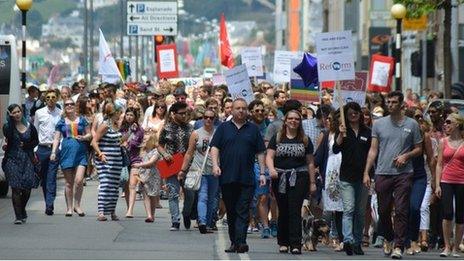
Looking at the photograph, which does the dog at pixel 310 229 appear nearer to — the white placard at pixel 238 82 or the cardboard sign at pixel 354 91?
the cardboard sign at pixel 354 91

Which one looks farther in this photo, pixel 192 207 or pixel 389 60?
pixel 389 60

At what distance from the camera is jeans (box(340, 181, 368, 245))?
20.1 meters

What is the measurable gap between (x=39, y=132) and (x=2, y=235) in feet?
17.2

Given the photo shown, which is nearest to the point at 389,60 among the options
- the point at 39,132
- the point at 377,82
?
the point at 377,82

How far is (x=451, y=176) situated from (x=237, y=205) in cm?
243

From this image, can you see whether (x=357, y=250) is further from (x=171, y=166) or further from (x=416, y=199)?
(x=171, y=166)

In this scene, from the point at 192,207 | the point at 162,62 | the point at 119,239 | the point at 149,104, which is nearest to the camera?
the point at 119,239

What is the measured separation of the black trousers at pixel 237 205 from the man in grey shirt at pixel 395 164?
1326 millimetres

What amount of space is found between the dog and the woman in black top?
1.06 ft

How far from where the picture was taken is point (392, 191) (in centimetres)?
1977

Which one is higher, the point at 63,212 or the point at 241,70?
the point at 241,70

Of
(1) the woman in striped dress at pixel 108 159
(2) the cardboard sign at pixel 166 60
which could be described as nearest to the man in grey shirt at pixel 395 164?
(1) the woman in striped dress at pixel 108 159

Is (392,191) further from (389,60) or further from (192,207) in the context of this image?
(389,60)

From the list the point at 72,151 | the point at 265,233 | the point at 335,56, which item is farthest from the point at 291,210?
the point at 72,151
